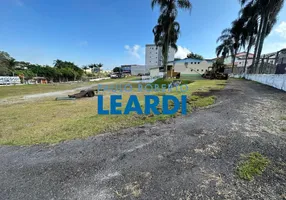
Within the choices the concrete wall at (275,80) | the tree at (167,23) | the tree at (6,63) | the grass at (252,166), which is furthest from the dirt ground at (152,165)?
the tree at (6,63)

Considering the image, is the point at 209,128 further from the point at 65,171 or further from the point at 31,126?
the point at 31,126

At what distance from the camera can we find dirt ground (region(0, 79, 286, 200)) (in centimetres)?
161

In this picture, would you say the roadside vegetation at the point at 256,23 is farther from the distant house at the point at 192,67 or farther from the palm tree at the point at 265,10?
the distant house at the point at 192,67

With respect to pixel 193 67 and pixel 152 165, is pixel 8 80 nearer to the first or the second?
pixel 152 165

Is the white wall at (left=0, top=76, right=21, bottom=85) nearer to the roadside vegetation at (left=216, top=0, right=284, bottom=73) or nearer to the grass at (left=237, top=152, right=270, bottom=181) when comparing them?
the grass at (left=237, top=152, right=270, bottom=181)

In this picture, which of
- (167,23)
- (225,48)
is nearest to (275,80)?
(167,23)

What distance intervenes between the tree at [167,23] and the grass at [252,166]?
15913mm

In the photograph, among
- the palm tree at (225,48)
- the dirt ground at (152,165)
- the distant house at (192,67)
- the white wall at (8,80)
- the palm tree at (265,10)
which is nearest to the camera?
the dirt ground at (152,165)

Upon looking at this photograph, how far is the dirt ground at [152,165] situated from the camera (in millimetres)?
1610

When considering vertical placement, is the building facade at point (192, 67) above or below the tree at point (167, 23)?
below

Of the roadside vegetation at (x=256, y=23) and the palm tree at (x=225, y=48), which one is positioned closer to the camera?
the roadside vegetation at (x=256, y=23)

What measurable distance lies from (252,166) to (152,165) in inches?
52.7

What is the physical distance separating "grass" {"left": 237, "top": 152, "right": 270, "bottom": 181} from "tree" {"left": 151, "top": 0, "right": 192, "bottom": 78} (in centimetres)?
1591

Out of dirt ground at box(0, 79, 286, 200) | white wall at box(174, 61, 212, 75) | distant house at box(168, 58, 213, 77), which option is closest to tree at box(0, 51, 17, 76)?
distant house at box(168, 58, 213, 77)
